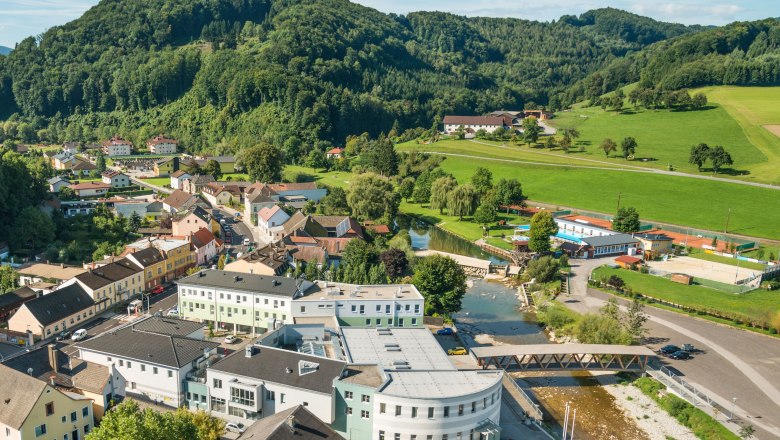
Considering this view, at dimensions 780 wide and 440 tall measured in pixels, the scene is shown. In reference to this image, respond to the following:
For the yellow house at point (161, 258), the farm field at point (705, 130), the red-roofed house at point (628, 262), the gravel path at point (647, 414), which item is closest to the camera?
the gravel path at point (647, 414)

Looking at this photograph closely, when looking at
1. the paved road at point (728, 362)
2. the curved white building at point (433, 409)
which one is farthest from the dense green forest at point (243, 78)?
the curved white building at point (433, 409)

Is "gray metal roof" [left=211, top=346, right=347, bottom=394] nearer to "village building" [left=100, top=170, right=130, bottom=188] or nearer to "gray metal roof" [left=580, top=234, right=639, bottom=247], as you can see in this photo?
"gray metal roof" [left=580, top=234, right=639, bottom=247]

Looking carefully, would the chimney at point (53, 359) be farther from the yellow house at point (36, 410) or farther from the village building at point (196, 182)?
the village building at point (196, 182)

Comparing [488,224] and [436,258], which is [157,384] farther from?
[488,224]

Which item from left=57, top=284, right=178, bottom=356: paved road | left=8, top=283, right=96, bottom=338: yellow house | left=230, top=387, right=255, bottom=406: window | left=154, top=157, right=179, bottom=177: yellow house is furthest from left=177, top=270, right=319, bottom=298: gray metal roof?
left=154, top=157, right=179, bottom=177: yellow house

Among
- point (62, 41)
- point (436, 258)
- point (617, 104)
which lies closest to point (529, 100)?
point (617, 104)
